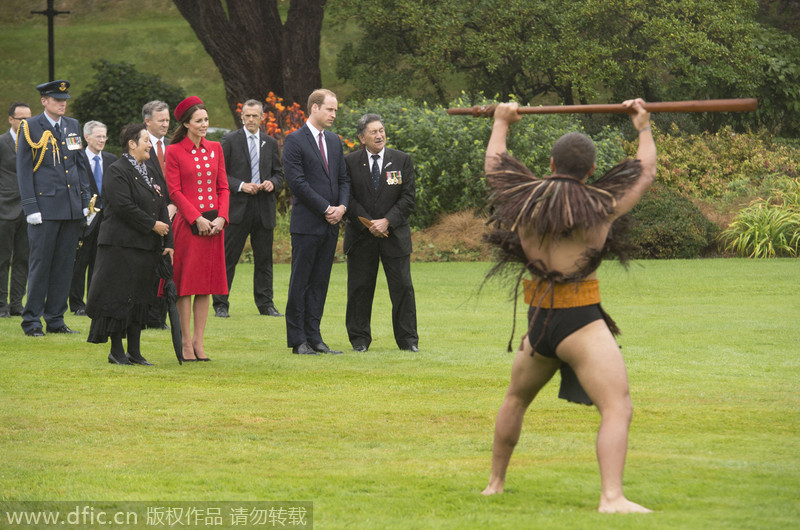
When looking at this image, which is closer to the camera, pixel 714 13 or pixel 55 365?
pixel 55 365

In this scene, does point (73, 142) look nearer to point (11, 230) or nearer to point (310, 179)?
point (11, 230)

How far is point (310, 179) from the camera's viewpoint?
10.3 m

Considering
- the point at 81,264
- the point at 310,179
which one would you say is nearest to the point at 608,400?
the point at 310,179

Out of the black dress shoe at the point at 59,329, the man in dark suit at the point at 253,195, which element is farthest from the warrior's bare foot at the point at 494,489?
the man in dark suit at the point at 253,195

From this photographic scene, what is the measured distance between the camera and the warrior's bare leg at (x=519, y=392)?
16.5ft

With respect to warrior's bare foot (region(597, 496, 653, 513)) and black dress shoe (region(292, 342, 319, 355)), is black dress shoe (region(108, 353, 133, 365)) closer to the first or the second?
black dress shoe (region(292, 342, 319, 355))

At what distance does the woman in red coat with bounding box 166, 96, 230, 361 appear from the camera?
31.9 ft

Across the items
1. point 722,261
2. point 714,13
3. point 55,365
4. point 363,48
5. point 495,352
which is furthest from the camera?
point 363,48

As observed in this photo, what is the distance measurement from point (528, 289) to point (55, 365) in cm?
561

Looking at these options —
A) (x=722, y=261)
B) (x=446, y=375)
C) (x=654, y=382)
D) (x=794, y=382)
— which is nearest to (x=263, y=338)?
(x=446, y=375)

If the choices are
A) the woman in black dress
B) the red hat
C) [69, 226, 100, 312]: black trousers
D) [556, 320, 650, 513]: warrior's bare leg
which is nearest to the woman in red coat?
the red hat

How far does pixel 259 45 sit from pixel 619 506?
22.1 m

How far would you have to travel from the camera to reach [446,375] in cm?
908

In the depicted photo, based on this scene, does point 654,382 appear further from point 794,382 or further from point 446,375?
point 446,375
